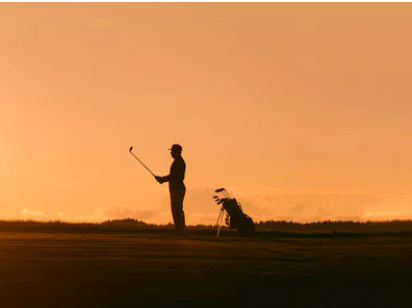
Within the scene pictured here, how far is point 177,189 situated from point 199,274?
45.1ft

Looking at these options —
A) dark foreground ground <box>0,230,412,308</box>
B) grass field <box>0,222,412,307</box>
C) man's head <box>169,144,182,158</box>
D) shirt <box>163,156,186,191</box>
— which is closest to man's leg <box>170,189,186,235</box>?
shirt <box>163,156,186,191</box>

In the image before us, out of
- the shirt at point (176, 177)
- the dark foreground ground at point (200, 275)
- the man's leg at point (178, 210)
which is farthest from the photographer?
the shirt at point (176, 177)

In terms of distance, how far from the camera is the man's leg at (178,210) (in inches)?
1115

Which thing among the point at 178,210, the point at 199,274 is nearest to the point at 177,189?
the point at 178,210

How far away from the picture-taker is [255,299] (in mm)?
12125

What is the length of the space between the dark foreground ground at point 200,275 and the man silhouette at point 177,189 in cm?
586

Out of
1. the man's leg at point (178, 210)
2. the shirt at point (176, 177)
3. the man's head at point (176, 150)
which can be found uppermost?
the man's head at point (176, 150)

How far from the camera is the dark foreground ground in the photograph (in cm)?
1203

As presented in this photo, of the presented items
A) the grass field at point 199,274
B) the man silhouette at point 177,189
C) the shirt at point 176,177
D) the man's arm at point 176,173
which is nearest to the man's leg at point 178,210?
the man silhouette at point 177,189

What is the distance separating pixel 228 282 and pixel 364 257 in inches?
244

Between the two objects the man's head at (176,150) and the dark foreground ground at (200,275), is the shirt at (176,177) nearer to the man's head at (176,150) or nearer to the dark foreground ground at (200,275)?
the man's head at (176,150)

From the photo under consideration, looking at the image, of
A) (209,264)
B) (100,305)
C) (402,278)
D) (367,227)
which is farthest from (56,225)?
(100,305)

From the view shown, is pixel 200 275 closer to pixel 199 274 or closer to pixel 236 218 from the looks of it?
pixel 199 274

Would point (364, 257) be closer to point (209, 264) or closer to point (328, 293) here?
point (209, 264)
